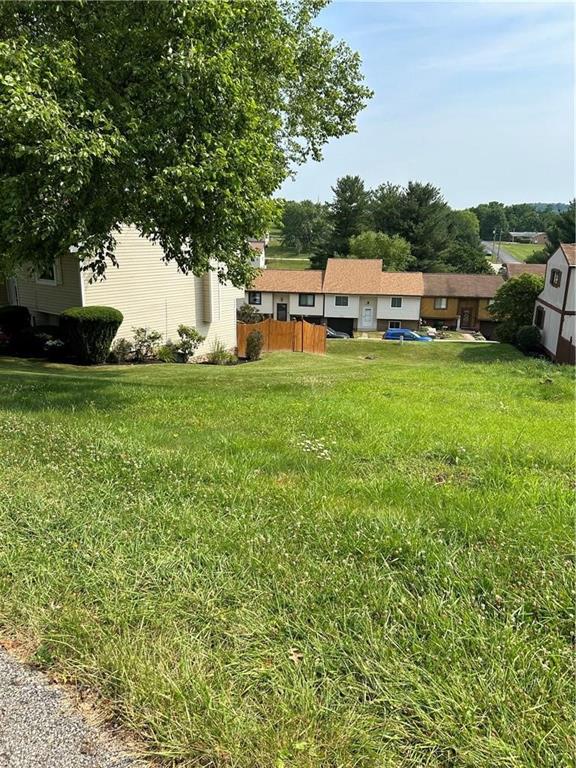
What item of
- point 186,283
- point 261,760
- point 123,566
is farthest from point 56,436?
point 186,283

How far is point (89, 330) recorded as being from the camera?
1491 cm

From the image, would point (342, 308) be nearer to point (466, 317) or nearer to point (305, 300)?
point (305, 300)

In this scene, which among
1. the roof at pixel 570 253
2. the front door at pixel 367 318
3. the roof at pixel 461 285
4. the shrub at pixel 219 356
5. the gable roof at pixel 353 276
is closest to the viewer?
the shrub at pixel 219 356

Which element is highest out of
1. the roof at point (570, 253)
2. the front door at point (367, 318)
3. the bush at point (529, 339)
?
the roof at point (570, 253)

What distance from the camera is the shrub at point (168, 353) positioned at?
1745 cm

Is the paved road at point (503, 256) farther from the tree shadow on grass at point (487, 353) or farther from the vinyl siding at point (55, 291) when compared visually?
the vinyl siding at point (55, 291)

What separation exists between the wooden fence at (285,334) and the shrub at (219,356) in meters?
2.84

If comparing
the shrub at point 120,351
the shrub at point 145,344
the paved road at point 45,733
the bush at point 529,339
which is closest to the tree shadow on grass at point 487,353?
the bush at point 529,339

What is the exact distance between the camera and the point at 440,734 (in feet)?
6.18

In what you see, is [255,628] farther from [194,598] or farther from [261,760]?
[261,760]

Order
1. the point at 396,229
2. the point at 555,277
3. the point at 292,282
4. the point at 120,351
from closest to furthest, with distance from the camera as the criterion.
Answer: the point at 120,351, the point at 555,277, the point at 292,282, the point at 396,229

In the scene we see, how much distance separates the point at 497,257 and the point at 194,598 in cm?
9956

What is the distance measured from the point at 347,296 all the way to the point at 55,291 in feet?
97.9

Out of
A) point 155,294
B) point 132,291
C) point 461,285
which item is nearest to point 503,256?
point 461,285
